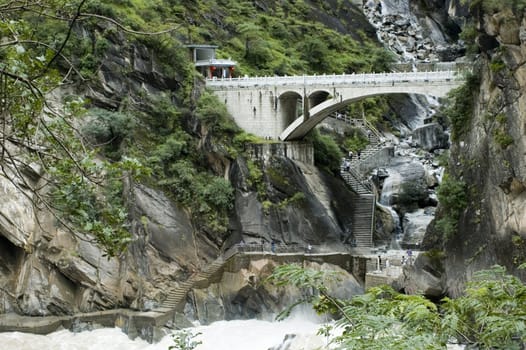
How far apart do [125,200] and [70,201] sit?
24.0 meters

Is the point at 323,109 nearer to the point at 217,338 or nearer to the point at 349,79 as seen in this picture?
the point at 349,79

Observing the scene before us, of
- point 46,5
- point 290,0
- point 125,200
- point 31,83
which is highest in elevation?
point 290,0

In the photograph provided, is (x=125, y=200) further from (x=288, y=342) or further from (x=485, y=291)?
(x=485, y=291)

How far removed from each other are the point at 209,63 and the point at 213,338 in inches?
743

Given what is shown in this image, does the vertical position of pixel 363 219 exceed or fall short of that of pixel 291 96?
it falls short

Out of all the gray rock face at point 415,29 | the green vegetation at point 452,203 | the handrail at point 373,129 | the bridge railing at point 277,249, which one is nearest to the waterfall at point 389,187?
the handrail at point 373,129

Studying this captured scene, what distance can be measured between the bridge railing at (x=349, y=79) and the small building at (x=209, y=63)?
190 centimetres

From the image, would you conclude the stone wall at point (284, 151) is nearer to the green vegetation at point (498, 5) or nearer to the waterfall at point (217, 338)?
the waterfall at point (217, 338)

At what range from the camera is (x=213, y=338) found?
1064 inches

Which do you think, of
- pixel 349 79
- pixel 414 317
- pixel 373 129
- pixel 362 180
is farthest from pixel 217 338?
pixel 373 129

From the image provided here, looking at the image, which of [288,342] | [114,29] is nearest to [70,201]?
[288,342]

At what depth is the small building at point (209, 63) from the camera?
40.1 meters

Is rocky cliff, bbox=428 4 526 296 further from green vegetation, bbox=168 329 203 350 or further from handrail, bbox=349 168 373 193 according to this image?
green vegetation, bbox=168 329 203 350

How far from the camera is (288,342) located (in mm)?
23938
